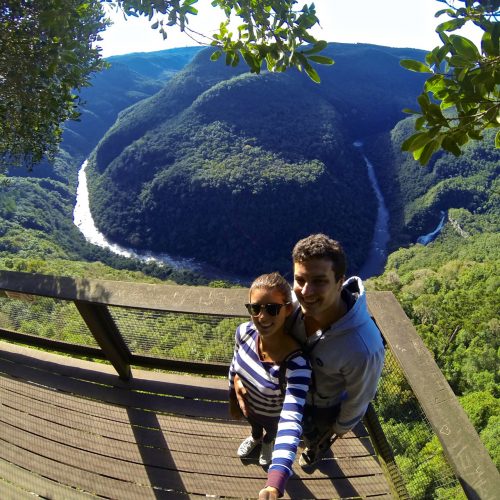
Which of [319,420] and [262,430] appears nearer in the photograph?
[319,420]

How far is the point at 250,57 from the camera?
4.60 feet

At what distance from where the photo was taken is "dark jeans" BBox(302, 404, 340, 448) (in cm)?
134

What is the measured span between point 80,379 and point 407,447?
154cm

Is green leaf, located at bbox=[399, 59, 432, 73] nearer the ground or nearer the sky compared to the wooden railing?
nearer the sky

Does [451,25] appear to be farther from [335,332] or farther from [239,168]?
[239,168]

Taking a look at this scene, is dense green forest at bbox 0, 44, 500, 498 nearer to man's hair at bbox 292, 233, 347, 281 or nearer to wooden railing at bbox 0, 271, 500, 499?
wooden railing at bbox 0, 271, 500, 499

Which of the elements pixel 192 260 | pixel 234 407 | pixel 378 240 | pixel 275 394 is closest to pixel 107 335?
pixel 234 407

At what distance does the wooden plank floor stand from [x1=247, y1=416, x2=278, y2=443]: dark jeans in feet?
0.50

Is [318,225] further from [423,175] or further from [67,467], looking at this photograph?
[67,467]

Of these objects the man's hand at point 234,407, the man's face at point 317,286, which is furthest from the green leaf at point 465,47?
the man's hand at point 234,407

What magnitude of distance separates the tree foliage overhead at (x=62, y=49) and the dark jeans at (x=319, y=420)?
36.4 inches

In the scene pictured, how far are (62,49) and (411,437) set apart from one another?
7.82 feet

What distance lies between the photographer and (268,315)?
4.18 ft

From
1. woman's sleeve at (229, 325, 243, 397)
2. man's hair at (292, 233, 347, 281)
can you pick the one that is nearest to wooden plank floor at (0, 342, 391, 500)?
woman's sleeve at (229, 325, 243, 397)
